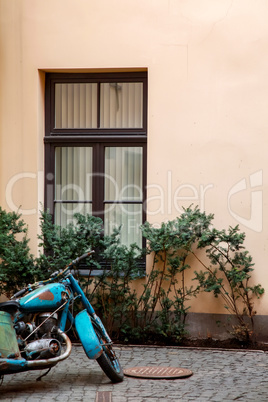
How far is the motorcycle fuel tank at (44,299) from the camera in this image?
642cm

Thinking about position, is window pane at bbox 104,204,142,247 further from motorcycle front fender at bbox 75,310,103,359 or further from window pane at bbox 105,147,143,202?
motorcycle front fender at bbox 75,310,103,359

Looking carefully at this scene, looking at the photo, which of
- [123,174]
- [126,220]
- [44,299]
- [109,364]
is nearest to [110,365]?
[109,364]

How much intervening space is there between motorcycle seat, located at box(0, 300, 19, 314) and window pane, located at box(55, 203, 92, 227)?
323 centimetres

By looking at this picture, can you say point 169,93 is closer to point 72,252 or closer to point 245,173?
point 245,173

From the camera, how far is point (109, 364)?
6.64m

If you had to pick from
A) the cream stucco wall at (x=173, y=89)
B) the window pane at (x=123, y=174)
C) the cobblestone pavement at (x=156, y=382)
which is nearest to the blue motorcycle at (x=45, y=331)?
the cobblestone pavement at (x=156, y=382)

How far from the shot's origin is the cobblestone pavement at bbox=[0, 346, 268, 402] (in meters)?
6.20

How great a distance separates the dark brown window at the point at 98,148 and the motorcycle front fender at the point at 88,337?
279 centimetres

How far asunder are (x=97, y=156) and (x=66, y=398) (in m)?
3.94

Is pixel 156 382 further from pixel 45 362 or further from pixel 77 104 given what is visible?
pixel 77 104

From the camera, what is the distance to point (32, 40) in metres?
9.27

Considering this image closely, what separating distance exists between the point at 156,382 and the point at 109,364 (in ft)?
1.63

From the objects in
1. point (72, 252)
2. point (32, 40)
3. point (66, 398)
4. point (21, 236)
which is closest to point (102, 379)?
point (66, 398)

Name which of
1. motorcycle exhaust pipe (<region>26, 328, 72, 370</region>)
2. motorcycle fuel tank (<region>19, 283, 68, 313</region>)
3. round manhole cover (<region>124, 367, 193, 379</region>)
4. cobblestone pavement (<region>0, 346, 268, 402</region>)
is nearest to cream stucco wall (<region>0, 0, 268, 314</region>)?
cobblestone pavement (<region>0, 346, 268, 402</region>)
